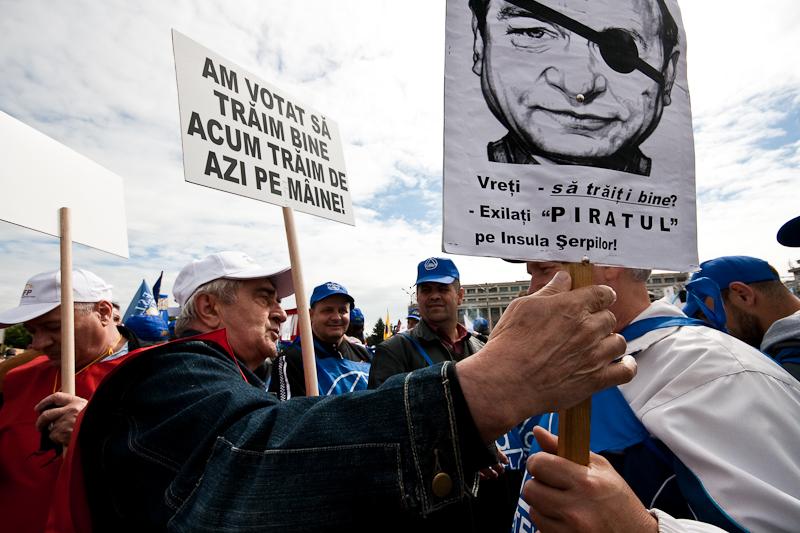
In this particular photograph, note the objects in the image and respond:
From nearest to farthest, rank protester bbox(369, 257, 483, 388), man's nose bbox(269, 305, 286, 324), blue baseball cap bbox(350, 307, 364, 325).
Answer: man's nose bbox(269, 305, 286, 324) → protester bbox(369, 257, 483, 388) → blue baseball cap bbox(350, 307, 364, 325)

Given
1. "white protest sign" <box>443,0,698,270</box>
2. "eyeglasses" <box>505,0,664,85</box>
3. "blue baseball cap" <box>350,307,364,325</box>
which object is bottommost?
"blue baseball cap" <box>350,307,364,325</box>

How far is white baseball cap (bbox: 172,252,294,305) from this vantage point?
2.36 metres

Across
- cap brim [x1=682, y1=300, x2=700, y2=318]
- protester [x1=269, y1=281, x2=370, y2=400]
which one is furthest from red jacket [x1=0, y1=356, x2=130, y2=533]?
cap brim [x1=682, y1=300, x2=700, y2=318]

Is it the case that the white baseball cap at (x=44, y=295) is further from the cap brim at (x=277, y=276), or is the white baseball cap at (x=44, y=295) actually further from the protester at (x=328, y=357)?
the protester at (x=328, y=357)

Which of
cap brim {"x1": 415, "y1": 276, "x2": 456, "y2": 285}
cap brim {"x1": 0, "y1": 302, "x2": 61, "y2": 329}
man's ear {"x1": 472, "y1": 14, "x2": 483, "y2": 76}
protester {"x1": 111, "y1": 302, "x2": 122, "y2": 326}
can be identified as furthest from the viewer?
cap brim {"x1": 415, "y1": 276, "x2": 456, "y2": 285}

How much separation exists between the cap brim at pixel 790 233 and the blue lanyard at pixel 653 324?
1783 millimetres

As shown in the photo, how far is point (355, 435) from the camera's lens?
1063 millimetres

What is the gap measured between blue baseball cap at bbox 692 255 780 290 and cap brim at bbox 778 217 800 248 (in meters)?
Answer: 0.65

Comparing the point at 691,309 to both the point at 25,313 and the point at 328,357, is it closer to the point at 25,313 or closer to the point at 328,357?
the point at 328,357

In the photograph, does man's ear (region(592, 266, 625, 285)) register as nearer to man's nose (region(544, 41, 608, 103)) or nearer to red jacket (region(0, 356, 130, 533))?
man's nose (region(544, 41, 608, 103))

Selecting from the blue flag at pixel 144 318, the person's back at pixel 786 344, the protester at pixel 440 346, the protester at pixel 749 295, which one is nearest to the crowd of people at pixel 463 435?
the protester at pixel 440 346

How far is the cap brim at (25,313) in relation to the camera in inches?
113

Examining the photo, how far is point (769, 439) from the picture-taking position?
52.1 inches

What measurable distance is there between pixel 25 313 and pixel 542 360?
10.7ft
